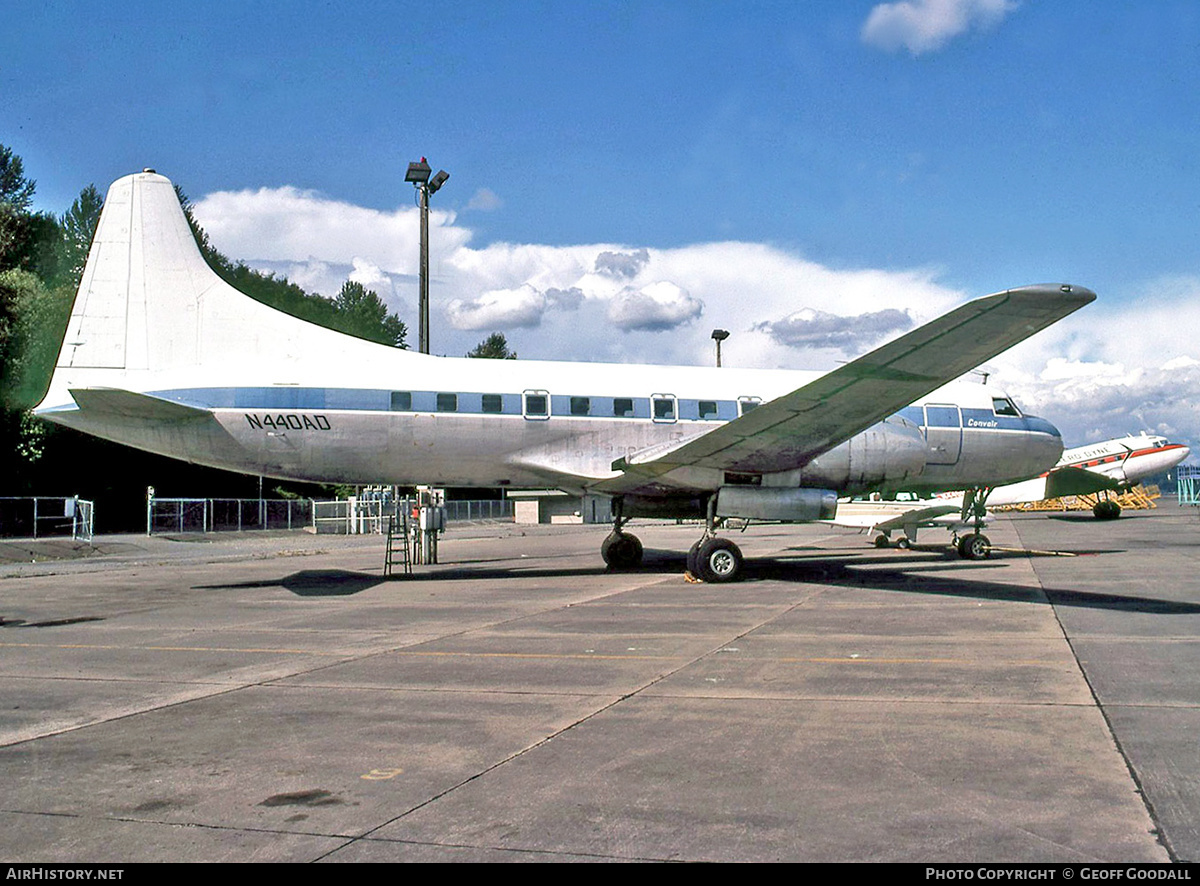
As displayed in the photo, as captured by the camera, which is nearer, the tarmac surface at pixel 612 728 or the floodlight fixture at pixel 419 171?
the tarmac surface at pixel 612 728

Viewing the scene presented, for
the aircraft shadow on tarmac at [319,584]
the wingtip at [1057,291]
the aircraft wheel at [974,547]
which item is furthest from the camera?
the aircraft wheel at [974,547]

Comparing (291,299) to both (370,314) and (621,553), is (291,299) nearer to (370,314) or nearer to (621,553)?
(370,314)

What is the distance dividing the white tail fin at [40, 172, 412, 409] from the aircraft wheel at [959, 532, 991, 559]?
14.5 m

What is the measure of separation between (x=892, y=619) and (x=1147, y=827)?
791cm

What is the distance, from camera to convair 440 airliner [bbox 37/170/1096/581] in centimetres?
1658

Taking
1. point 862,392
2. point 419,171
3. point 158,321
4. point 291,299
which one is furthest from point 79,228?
point 862,392

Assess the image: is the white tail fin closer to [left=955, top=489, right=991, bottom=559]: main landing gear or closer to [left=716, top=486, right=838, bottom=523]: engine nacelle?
[left=716, top=486, right=838, bottom=523]: engine nacelle

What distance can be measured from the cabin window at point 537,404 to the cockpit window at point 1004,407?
10366mm

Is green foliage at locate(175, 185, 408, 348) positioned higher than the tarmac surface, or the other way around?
green foliage at locate(175, 185, 408, 348)

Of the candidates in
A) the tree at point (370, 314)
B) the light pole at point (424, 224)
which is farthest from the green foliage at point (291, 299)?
the light pole at point (424, 224)

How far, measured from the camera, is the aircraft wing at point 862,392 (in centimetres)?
1205

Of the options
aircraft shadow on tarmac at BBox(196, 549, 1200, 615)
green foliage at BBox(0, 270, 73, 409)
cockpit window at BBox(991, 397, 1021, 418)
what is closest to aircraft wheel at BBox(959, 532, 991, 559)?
aircraft shadow on tarmac at BBox(196, 549, 1200, 615)

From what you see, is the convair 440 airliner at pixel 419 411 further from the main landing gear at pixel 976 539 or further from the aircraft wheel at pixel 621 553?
the main landing gear at pixel 976 539

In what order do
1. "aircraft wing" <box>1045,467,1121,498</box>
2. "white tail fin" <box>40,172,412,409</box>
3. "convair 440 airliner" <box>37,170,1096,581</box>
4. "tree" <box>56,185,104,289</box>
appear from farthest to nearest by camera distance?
1. "tree" <box>56,185,104,289</box>
2. "aircraft wing" <box>1045,467,1121,498</box>
3. "white tail fin" <box>40,172,412,409</box>
4. "convair 440 airliner" <box>37,170,1096,581</box>
